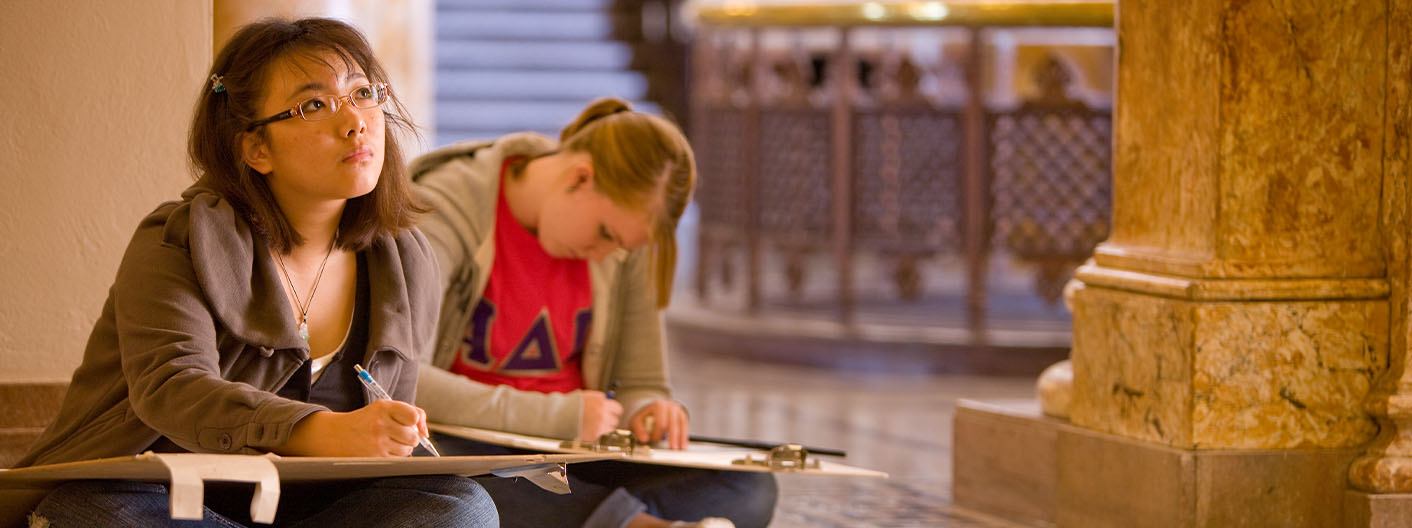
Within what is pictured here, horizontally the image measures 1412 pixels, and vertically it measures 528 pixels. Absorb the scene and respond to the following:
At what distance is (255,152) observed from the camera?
196 centimetres

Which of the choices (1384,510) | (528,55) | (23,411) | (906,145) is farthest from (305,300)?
(528,55)

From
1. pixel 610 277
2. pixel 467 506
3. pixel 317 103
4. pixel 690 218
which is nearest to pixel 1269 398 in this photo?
pixel 610 277

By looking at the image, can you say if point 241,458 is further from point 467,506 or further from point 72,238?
point 72,238

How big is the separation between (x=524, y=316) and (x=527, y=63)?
7.51 meters

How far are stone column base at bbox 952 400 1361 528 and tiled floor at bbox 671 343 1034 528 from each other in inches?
6.1

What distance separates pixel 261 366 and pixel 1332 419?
1733mm

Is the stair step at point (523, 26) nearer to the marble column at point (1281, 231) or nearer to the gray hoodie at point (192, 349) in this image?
the marble column at point (1281, 231)

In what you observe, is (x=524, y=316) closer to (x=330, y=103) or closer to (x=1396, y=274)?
(x=330, y=103)

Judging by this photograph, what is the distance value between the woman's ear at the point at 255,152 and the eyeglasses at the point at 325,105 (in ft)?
0.04

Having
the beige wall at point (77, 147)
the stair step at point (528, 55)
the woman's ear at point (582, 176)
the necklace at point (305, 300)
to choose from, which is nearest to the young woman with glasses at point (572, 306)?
the woman's ear at point (582, 176)

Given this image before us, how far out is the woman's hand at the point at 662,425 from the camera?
8.87 feet

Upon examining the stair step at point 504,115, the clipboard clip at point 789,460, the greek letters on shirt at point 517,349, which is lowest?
the clipboard clip at point 789,460

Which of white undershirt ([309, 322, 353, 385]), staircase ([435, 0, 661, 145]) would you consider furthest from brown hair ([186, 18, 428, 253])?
staircase ([435, 0, 661, 145])

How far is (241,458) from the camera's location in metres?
1.66
